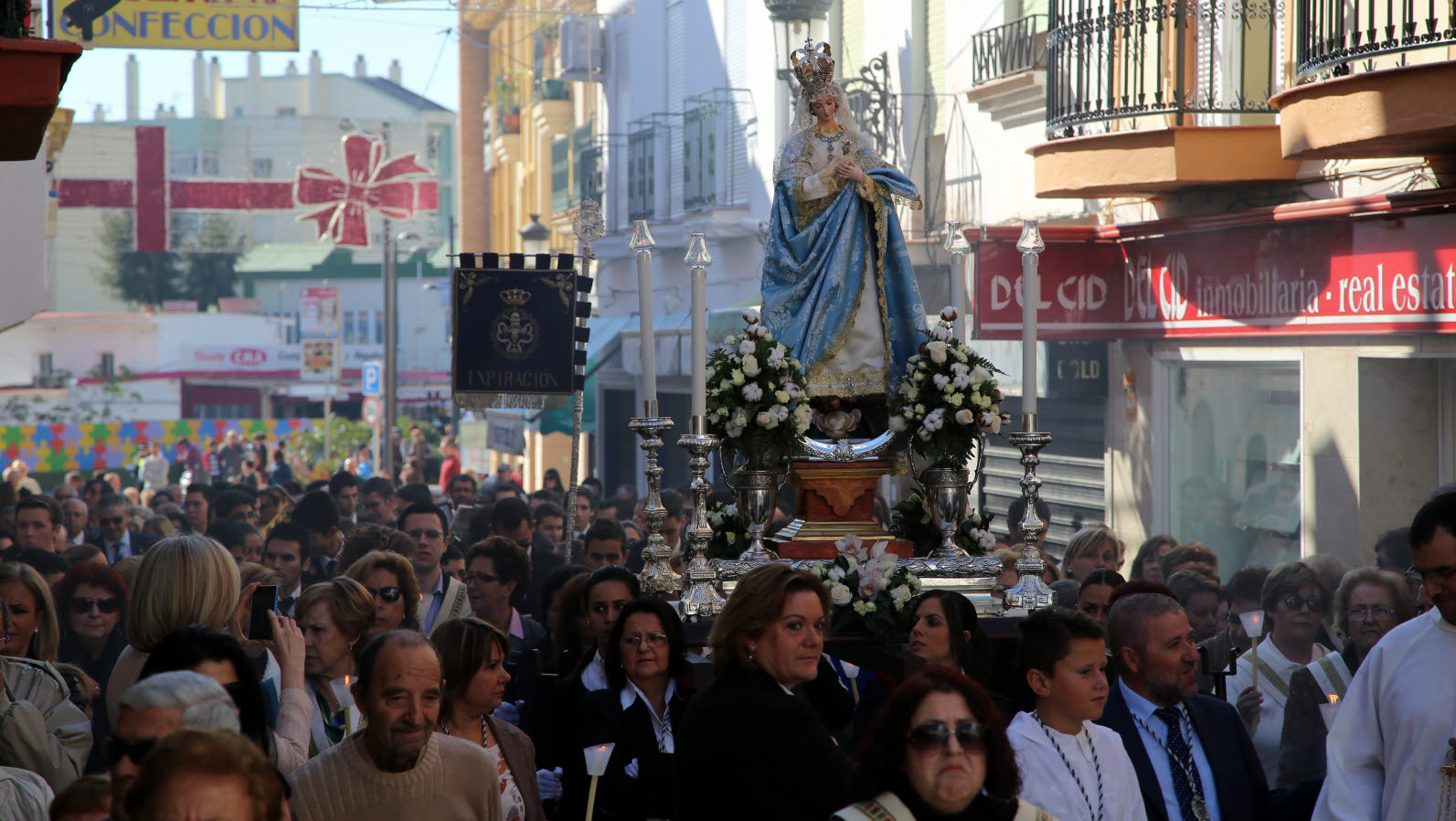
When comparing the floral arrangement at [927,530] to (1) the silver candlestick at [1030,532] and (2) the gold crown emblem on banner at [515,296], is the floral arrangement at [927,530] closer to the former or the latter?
(1) the silver candlestick at [1030,532]

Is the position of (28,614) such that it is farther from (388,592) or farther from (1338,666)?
(1338,666)

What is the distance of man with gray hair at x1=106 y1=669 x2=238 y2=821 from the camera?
10.9 feet

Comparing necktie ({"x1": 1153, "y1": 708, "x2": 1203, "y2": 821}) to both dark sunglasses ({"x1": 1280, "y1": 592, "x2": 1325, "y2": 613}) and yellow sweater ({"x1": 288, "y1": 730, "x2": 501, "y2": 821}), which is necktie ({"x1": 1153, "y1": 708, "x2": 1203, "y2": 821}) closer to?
yellow sweater ({"x1": 288, "y1": 730, "x2": 501, "y2": 821})

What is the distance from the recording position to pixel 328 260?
54.5m

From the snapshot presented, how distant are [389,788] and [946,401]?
2.90m

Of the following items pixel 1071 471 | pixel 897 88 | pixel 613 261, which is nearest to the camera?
pixel 1071 471

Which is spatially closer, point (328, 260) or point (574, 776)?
point (574, 776)

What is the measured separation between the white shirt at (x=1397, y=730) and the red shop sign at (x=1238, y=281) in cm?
531

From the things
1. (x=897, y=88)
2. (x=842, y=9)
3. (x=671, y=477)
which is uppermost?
(x=842, y=9)

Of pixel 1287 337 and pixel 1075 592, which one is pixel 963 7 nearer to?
pixel 1287 337

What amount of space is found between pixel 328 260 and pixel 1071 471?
4404 cm

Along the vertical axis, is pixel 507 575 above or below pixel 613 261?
below

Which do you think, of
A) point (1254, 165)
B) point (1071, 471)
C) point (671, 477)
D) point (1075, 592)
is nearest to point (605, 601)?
point (1075, 592)

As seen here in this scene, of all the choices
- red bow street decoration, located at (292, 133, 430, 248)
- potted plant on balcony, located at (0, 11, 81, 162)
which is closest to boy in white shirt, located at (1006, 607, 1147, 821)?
potted plant on balcony, located at (0, 11, 81, 162)
